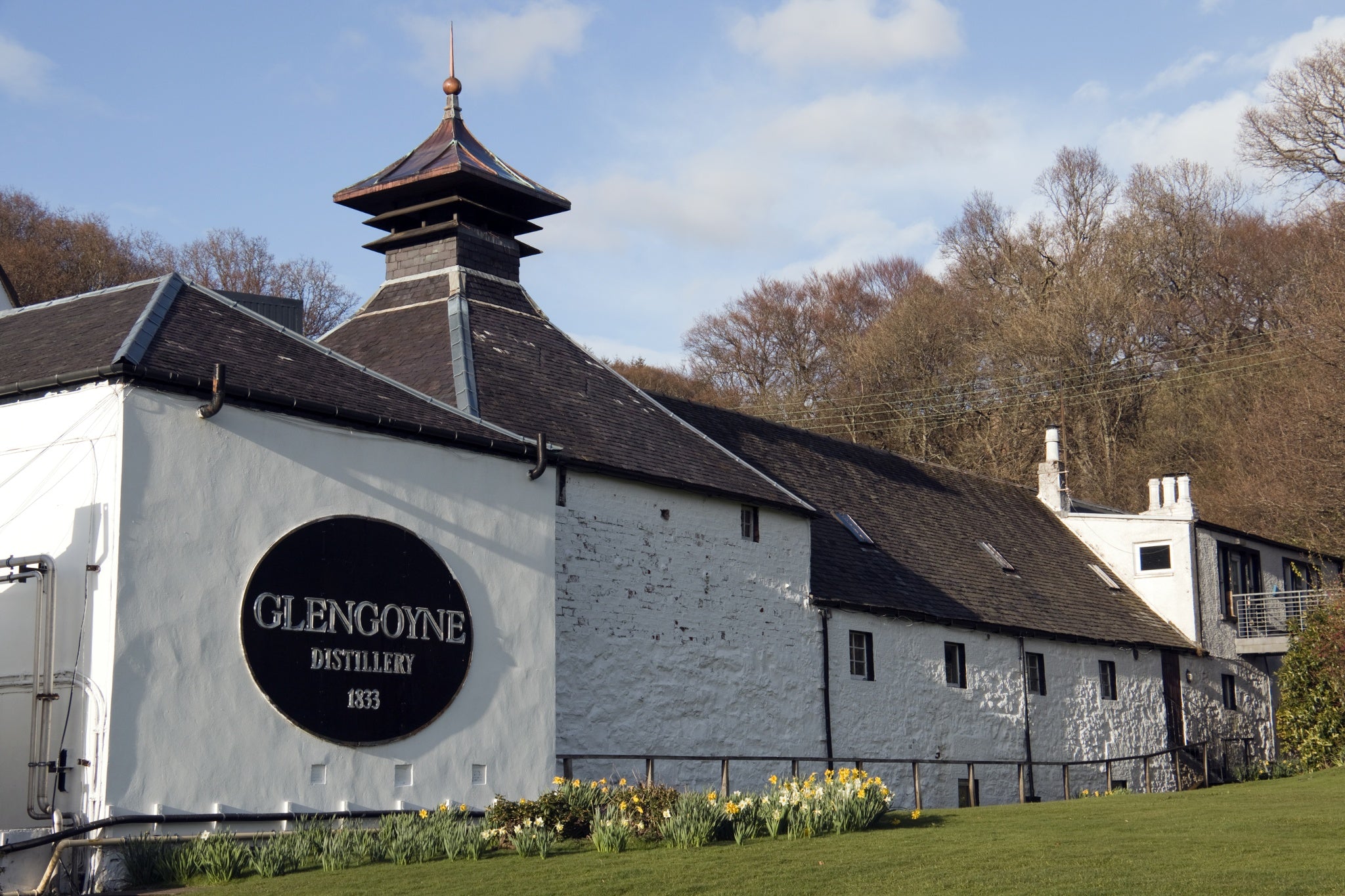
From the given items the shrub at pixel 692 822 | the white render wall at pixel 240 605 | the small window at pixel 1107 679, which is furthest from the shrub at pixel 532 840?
the small window at pixel 1107 679

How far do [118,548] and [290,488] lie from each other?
6.42 feet

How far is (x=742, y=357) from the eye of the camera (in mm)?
50906

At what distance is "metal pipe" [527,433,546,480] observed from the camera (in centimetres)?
1656

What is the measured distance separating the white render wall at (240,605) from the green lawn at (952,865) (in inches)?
54.8

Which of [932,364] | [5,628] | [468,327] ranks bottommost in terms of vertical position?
[5,628]

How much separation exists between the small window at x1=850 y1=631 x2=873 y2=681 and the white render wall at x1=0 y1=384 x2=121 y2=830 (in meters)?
12.8

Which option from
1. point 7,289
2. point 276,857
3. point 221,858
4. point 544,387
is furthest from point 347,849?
point 7,289

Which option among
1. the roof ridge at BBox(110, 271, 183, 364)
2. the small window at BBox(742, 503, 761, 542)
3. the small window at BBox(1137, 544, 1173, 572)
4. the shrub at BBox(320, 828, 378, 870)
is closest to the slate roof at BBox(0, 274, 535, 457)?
the roof ridge at BBox(110, 271, 183, 364)

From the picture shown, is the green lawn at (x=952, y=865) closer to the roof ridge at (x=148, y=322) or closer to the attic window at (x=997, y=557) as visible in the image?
the roof ridge at (x=148, y=322)

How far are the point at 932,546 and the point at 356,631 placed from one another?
50.3 feet

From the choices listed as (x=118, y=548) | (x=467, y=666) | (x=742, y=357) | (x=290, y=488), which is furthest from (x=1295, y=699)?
(x=742, y=357)

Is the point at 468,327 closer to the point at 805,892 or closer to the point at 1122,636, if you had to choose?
the point at 805,892

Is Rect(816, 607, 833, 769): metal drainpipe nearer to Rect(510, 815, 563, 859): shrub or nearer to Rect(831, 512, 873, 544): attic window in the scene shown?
Rect(831, 512, 873, 544): attic window

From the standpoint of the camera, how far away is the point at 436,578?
50.2 ft
